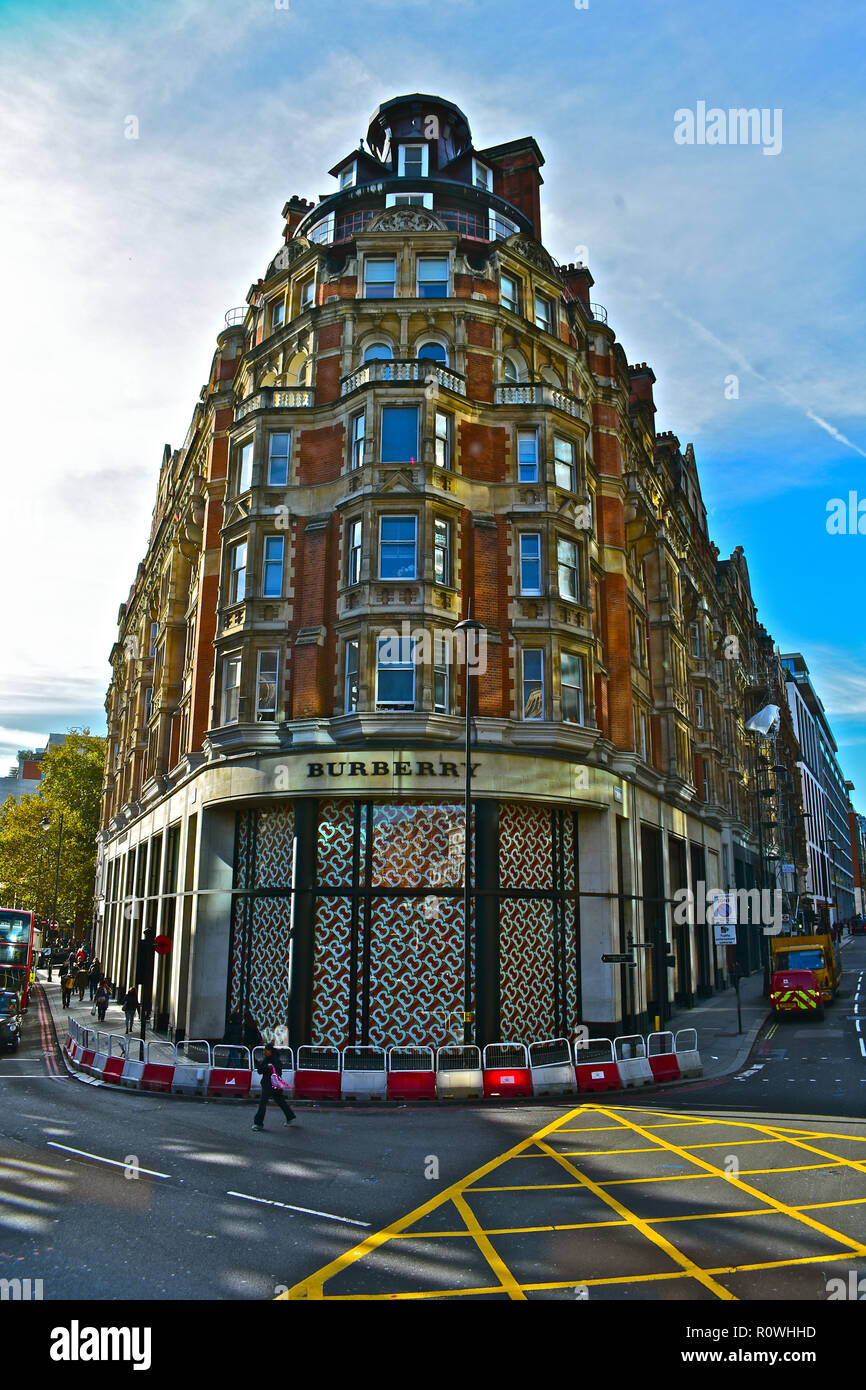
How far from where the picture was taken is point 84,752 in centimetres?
7812

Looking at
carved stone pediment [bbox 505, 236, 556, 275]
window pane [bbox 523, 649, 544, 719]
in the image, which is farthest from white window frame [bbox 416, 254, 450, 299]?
window pane [bbox 523, 649, 544, 719]

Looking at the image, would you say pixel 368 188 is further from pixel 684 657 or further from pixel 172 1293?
A: pixel 172 1293

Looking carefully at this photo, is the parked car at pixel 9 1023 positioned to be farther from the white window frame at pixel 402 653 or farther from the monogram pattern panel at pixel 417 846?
the white window frame at pixel 402 653

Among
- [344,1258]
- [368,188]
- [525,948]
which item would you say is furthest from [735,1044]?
[368,188]

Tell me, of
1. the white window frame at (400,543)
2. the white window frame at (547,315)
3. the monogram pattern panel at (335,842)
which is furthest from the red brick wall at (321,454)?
the monogram pattern panel at (335,842)

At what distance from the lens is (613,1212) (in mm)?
10789

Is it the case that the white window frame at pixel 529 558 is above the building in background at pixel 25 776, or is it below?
below

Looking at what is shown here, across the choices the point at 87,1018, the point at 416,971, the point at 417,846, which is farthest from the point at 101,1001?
the point at 417,846

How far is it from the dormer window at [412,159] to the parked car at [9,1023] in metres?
28.9

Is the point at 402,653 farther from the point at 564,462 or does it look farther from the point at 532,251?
the point at 532,251

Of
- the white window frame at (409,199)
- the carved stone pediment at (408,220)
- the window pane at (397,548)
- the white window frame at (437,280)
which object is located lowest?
the window pane at (397,548)

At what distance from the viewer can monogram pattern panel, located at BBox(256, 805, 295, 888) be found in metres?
25.3

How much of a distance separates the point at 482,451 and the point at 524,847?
11252 millimetres

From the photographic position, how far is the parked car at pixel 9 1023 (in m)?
26.9
